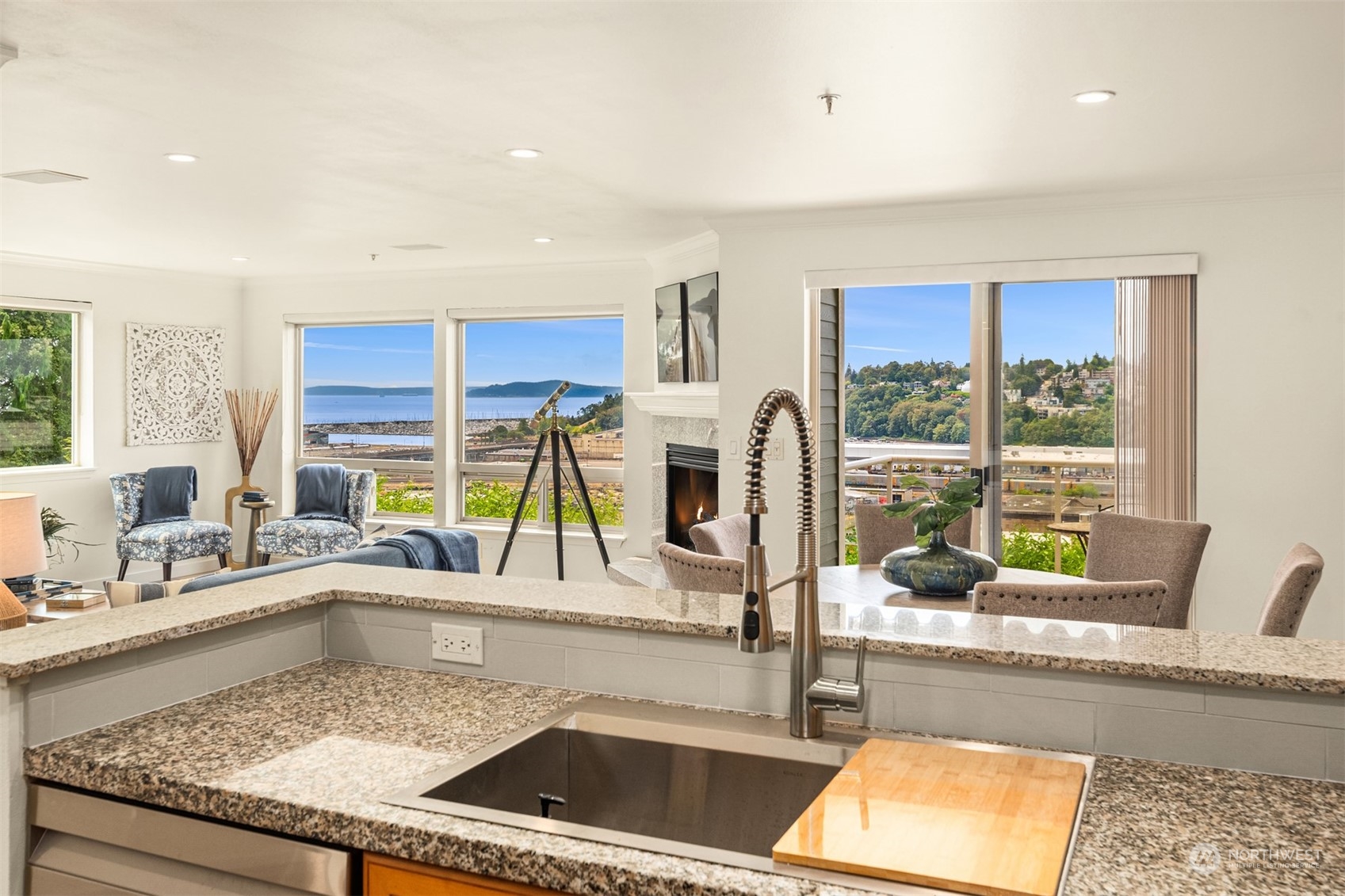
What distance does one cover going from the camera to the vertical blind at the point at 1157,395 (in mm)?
4477

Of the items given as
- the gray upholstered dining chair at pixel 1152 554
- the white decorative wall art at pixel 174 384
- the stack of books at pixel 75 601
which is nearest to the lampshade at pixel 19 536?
the stack of books at pixel 75 601

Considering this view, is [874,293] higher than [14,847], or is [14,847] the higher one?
[874,293]

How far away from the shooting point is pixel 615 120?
3.31m

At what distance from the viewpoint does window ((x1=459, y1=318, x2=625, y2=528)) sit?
23.6 ft

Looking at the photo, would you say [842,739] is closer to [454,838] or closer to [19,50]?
[454,838]

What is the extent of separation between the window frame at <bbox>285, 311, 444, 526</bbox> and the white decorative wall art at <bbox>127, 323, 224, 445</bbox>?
0.56 meters

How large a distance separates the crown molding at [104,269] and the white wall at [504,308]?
0.32 metres

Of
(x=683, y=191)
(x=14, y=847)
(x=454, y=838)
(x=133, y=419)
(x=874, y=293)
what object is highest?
(x=683, y=191)

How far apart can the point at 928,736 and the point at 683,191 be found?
3407 millimetres

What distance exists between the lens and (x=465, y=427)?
7.59 metres

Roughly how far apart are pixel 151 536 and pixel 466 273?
2.80 metres

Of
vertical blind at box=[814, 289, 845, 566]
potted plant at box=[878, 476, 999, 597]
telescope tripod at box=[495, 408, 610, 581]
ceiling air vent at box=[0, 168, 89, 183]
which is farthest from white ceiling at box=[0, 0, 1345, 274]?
telescope tripod at box=[495, 408, 610, 581]

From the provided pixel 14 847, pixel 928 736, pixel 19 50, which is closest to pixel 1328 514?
pixel 928 736

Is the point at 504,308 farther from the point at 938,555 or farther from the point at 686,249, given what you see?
the point at 938,555
